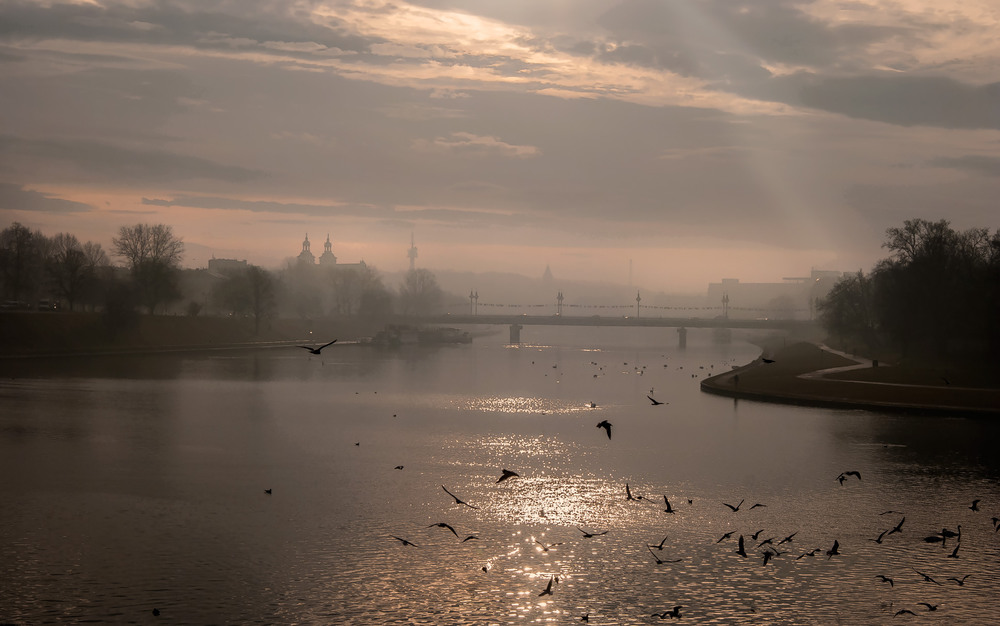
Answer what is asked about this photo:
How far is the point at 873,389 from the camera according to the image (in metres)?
73.1

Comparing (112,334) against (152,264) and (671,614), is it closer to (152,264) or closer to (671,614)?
(152,264)

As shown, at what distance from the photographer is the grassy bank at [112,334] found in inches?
4493

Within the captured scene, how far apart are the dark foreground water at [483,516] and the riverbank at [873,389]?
12.6 ft

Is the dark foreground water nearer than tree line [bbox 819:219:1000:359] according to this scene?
Yes

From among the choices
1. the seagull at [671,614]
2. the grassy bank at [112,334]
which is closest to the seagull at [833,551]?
the seagull at [671,614]

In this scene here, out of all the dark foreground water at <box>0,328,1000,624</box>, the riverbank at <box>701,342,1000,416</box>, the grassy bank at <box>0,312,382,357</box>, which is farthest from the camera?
the grassy bank at <box>0,312,382,357</box>

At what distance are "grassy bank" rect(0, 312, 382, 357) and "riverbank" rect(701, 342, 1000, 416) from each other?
267 ft

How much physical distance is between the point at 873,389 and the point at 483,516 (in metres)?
49.8

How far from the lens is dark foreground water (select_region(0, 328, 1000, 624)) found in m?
24.7

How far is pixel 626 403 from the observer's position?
77375 mm

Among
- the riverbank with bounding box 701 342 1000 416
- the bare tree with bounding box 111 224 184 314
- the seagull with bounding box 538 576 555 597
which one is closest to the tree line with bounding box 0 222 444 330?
the bare tree with bounding box 111 224 184 314

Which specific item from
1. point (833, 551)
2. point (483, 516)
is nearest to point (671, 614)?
point (833, 551)

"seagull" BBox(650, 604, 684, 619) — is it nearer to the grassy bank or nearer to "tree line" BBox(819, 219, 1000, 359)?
"tree line" BBox(819, 219, 1000, 359)

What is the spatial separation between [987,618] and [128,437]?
144ft
